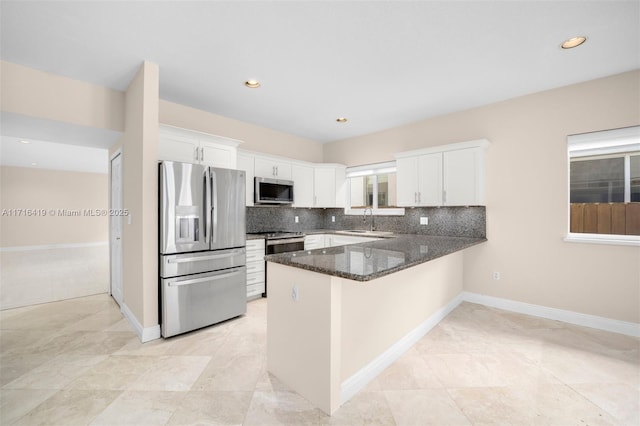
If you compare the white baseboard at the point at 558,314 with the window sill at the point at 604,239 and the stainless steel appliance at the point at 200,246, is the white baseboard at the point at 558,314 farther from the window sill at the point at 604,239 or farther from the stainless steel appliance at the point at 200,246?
the stainless steel appliance at the point at 200,246

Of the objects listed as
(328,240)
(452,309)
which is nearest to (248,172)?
(328,240)

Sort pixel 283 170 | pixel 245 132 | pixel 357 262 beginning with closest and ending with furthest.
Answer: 1. pixel 357 262
2. pixel 245 132
3. pixel 283 170

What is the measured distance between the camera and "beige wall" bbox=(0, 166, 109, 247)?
7.68 meters

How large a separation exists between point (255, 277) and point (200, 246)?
1168mm

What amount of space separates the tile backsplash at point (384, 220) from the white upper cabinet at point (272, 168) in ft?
2.02

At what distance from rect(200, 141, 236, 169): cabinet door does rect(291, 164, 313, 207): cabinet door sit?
130 centimetres

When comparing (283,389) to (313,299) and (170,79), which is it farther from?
(170,79)

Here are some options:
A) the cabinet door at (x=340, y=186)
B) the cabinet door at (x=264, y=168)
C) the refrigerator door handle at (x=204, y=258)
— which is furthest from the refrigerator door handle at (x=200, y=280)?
the cabinet door at (x=340, y=186)

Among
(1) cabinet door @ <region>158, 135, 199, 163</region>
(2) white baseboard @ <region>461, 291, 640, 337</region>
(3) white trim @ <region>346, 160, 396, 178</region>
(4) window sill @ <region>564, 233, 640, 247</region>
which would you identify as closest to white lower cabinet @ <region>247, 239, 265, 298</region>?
(1) cabinet door @ <region>158, 135, 199, 163</region>

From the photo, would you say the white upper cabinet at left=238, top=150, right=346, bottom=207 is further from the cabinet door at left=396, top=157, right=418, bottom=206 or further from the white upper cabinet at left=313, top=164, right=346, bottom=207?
the cabinet door at left=396, top=157, right=418, bottom=206

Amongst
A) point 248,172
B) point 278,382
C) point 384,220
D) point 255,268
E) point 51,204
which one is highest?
point 248,172

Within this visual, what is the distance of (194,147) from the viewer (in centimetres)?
327

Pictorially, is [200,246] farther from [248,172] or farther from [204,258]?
[248,172]

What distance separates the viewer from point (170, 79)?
290 cm
